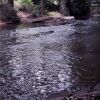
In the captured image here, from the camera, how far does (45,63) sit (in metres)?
15.0

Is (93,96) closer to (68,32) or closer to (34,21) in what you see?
(68,32)

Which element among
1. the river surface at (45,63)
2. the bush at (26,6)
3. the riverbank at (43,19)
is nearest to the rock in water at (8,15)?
the riverbank at (43,19)

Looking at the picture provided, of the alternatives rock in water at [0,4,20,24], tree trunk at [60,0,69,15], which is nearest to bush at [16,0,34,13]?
tree trunk at [60,0,69,15]

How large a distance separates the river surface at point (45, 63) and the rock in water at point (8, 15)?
6446 mm

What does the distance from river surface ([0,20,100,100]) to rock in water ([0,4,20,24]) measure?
6446 mm

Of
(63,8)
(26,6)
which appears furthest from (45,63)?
(63,8)

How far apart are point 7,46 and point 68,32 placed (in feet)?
22.6

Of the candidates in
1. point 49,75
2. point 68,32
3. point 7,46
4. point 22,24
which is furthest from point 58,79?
point 22,24

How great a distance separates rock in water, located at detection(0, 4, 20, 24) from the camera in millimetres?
31000

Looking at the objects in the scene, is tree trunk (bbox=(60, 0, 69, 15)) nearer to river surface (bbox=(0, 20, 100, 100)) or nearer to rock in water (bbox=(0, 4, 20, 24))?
rock in water (bbox=(0, 4, 20, 24))

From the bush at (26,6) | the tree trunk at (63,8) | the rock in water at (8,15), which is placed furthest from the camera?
the tree trunk at (63,8)

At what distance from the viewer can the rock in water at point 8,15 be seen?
31.0 meters

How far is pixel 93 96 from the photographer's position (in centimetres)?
889

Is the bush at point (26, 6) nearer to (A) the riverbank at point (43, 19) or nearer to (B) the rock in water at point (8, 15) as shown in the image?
(A) the riverbank at point (43, 19)
